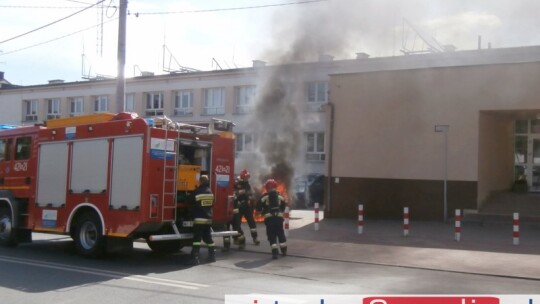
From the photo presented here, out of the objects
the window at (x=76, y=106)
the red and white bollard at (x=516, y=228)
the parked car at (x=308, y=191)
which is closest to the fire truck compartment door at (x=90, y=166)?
the red and white bollard at (x=516, y=228)

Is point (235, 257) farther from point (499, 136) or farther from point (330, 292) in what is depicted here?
point (499, 136)

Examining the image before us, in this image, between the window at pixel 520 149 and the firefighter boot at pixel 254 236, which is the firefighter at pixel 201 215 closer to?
the firefighter boot at pixel 254 236

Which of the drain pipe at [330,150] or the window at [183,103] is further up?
the window at [183,103]

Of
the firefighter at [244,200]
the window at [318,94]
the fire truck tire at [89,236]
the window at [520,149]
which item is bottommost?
the fire truck tire at [89,236]

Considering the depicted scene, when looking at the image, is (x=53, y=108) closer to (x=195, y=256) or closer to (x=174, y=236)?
(x=174, y=236)

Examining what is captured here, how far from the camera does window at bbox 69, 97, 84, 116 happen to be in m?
41.5

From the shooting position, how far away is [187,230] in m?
11.1

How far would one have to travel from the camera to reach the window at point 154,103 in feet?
125

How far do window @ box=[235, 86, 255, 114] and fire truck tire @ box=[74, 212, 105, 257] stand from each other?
75.8ft

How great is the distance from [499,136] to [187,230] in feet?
41.7

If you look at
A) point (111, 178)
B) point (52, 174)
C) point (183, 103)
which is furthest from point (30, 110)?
point (111, 178)

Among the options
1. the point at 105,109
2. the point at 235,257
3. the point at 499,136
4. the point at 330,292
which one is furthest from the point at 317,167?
the point at 330,292

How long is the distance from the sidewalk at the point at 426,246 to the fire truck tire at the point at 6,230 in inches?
203

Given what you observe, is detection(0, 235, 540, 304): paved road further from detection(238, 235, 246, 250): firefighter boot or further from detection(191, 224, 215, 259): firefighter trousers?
detection(238, 235, 246, 250): firefighter boot
